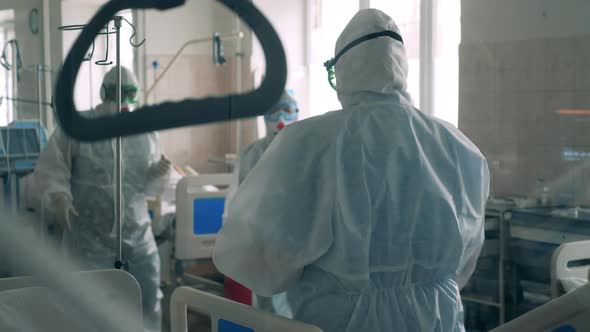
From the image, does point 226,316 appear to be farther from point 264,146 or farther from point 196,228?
point 196,228

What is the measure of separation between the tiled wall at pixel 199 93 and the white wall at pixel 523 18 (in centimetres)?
181

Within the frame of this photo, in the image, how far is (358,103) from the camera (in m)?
1.45

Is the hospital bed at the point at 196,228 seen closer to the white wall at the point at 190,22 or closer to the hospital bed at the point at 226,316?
the hospital bed at the point at 226,316

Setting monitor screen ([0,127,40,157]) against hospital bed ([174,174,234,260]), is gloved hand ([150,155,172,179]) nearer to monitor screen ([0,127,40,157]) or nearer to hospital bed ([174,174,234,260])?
monitor screen ([0,127,40,157])

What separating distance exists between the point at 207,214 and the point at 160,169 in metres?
1.33

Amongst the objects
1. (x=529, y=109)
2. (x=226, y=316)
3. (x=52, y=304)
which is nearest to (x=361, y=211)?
(x=226, y=316)

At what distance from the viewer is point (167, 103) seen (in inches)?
26.0

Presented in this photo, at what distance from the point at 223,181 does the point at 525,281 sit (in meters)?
1.26

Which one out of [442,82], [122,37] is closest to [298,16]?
[122,37]

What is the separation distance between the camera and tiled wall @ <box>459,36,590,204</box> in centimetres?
269

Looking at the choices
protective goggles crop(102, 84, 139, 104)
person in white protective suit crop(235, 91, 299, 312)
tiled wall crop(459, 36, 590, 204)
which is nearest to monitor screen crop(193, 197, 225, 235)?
person in white protective suit crop(235, 91, 299, 312)

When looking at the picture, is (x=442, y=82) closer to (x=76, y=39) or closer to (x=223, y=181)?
(x=223, y=181)

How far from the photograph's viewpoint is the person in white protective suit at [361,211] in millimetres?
1310

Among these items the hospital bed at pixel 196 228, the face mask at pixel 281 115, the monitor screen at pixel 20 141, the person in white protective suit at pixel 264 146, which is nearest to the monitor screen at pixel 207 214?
the hospital bed at pixel 196 228
